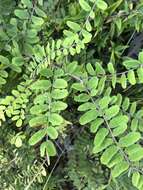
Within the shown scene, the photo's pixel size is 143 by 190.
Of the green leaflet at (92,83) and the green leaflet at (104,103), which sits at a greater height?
the green leaflet at (92,83)

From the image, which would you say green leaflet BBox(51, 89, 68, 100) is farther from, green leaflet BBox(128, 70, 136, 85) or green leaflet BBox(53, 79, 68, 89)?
green leaflet BBox(128, 70, 136, 85)

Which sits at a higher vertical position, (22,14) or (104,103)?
(22,14)

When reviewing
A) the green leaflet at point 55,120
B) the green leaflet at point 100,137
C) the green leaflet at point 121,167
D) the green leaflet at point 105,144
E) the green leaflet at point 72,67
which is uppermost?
the green leaflet at point 72,67

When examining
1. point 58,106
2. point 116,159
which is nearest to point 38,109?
point 58,106

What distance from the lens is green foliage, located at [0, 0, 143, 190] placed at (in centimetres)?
69

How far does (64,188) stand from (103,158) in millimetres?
517

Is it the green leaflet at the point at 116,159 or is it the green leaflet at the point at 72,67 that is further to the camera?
the green leaflet at the point at 72,67

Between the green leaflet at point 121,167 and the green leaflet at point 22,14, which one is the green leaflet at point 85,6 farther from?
the green leaflet at point 121,167

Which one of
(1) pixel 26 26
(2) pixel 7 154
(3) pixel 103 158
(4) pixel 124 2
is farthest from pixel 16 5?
(3) pixel 103 158

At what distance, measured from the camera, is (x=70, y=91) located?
2.94 feet

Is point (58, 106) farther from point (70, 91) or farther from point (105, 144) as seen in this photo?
point (70, 91)

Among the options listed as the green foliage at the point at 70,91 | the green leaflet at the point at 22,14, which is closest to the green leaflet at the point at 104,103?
the green foliage at the point at 70,91

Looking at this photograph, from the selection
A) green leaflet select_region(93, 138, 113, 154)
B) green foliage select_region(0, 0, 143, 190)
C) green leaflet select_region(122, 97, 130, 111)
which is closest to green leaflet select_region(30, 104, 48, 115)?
A: green foliage select_region(0, 0, 143, 190)

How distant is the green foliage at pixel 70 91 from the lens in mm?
687
